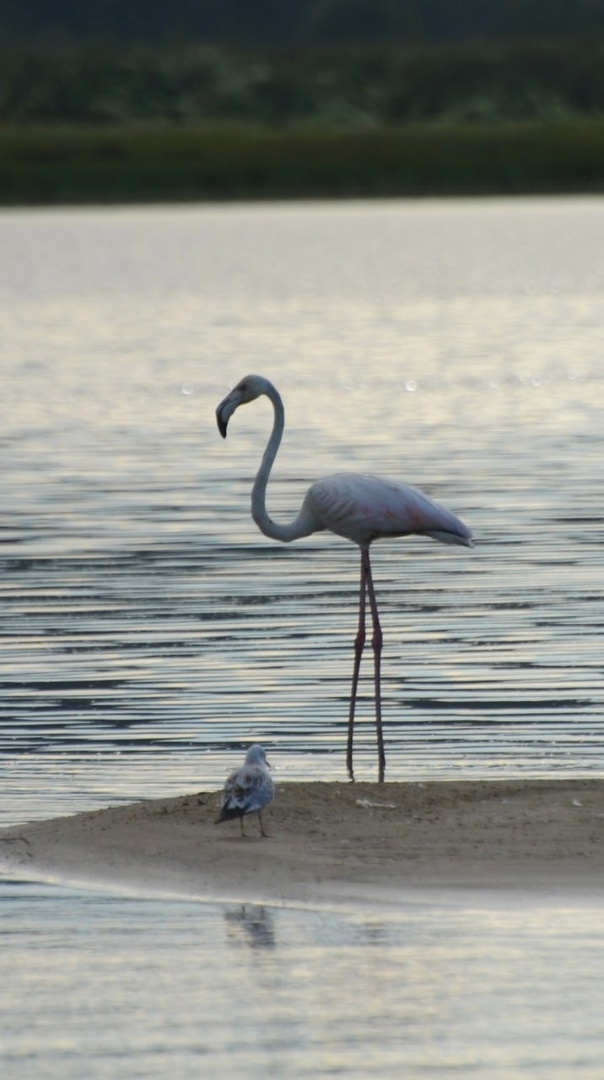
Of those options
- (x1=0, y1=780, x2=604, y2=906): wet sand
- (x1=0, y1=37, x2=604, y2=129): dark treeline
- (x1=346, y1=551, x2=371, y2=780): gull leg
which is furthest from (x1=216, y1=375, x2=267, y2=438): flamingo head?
(x1=0, y1=37, x2=604, y2=129): dark treeline

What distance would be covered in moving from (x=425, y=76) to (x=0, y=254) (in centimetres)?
5321

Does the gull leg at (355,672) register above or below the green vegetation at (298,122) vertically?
above

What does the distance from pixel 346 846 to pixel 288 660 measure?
5199mm

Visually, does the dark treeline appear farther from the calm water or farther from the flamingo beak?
the flamingo beak

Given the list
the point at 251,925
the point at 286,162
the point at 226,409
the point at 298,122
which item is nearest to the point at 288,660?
the point at 226,409

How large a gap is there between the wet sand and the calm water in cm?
31

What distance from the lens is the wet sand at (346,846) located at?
9.90 metres

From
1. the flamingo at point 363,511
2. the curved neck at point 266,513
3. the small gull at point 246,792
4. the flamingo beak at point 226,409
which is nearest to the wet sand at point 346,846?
the small gull at point 246,792

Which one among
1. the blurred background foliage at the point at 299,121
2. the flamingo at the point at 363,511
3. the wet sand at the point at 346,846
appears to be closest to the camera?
the wet sand at the point at 346,846

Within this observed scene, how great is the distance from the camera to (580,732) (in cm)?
1319

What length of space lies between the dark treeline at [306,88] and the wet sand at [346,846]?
12684 centimetres

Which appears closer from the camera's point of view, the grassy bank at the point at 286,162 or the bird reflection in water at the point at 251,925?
the bird reflection in water at the point at 251,925

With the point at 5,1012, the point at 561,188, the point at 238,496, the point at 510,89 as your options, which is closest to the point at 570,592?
the point at 238,496

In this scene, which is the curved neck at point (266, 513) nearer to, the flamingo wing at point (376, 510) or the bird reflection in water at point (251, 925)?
the flamingo wing at point (376, 510)
